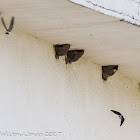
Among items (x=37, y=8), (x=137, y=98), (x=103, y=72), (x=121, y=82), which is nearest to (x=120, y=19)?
(x=37, y=8)

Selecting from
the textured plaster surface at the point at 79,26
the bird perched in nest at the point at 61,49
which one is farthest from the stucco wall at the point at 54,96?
the textured plaster surface at the point at 79,26

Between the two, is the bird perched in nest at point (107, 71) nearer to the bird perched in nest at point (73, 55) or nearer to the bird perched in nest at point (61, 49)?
the bird perched in nest at point (73, 55)

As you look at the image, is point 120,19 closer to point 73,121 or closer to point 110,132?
point 73,121

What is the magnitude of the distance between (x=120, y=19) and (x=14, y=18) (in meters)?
0.91

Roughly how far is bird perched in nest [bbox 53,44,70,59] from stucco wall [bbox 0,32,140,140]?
0.21ft

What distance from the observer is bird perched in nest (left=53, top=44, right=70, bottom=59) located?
6.30 metres

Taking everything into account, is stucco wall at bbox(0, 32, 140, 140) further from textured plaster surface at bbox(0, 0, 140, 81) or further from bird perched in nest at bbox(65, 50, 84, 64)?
textured plaster surface at bbox(0, 0, 140, 81)

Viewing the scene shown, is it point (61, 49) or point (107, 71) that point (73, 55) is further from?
point (107, 71)

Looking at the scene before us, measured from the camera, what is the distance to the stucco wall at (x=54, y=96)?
18.4 feet

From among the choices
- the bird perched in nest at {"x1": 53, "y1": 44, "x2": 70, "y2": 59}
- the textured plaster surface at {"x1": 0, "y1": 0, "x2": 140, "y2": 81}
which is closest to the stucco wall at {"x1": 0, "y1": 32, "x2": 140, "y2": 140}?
the bird perched in nest at {"x1": 53, "y1": 44, "x2": 70, "y2": 59}

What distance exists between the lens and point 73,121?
6637 millimetres

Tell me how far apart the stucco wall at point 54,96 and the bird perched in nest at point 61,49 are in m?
0.06

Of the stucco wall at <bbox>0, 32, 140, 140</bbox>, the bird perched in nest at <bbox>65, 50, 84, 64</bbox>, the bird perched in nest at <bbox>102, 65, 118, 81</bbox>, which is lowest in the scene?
the stucco wall at <bbox>0, 32, 140, 140</bbox>

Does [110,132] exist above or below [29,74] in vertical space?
below
